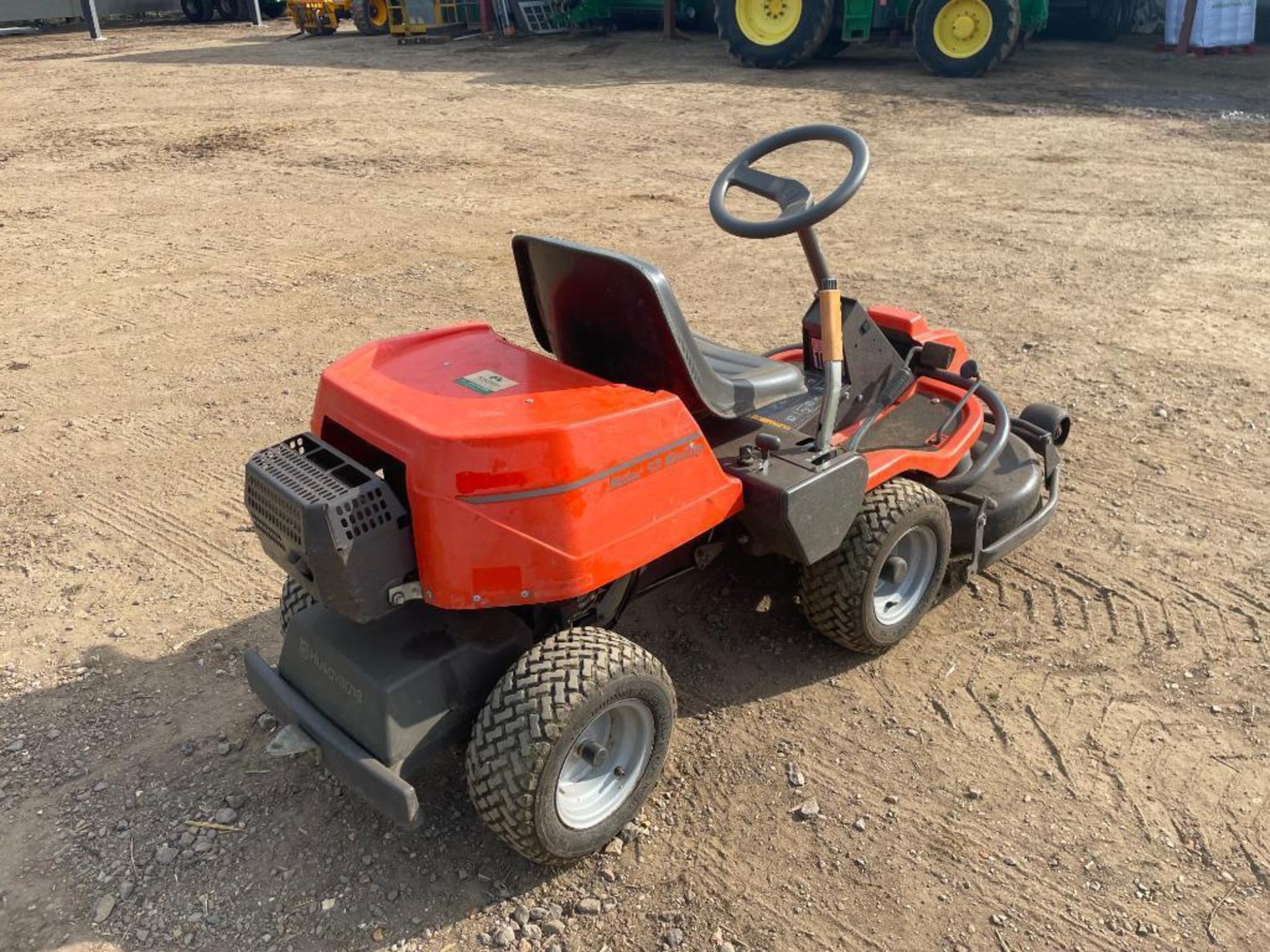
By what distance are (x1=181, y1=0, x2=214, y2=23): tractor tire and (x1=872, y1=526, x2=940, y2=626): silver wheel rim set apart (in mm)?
23307

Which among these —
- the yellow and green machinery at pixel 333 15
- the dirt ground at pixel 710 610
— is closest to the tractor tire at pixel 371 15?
the yellow and green machinery at pixel 333 15

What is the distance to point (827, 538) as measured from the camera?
278 cm

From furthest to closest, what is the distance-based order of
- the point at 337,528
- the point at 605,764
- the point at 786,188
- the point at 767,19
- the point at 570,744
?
1. the point at 767,19
2. the point at 786,188
3. the point at 605,764
4. the point at 570,744
5. the point at 337,528

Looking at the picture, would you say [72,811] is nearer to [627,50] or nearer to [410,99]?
[410,99]

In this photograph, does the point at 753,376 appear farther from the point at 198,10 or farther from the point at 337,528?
the point at 198,10

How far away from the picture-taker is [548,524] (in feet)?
7.50

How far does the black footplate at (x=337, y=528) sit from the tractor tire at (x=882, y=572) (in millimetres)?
1239

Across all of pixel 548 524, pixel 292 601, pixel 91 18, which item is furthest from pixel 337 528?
pixel 91 18

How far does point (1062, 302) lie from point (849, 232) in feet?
5.63

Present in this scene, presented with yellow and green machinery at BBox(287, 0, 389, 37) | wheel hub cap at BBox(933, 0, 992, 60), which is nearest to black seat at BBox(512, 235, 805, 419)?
wheel hub cap at BBox(933, 0, 992, 60)

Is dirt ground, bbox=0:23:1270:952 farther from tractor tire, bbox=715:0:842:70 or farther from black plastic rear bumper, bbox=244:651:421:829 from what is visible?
tractor tire, bbox=715:0:842:70

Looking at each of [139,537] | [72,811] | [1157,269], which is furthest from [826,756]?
[1157,269]

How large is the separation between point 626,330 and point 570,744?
1013mm

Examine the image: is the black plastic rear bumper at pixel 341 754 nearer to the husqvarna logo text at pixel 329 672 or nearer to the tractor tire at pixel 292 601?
the husqvarna logo text at pixel 329 672
